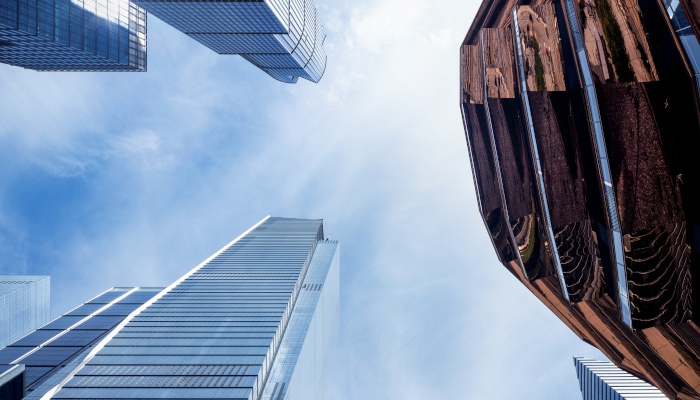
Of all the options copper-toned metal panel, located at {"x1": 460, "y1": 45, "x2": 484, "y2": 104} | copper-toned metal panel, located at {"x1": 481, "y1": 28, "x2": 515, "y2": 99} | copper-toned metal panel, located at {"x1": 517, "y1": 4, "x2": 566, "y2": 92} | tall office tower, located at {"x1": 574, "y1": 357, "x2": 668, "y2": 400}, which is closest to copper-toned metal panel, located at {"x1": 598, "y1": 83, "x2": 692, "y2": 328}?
copper-toned metal panel, located at {"x1": 517, "y1": 4, "x2": 566, "y2": 92}

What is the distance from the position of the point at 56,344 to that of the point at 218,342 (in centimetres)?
7375

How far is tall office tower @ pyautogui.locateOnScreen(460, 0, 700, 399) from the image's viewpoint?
600 inches

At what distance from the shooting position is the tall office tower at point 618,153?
50.0 ft

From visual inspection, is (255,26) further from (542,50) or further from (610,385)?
(610,385)

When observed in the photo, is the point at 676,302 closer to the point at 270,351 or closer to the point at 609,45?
the point at 609,45

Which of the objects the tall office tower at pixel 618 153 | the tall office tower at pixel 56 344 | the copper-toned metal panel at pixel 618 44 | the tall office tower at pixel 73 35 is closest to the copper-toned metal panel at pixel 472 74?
the tall office tower at pixel 618 153

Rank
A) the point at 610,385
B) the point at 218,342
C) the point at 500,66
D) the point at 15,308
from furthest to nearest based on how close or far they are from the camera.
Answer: the point at 15,308
the point at 610,385
the point at 218,342
the point at 500,66

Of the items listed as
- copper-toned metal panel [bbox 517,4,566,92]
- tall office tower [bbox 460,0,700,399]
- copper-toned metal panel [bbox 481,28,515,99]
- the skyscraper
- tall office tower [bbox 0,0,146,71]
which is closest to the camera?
tall office tower [bbox 460,0,700,399]

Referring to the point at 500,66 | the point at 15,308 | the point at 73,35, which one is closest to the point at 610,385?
the point at 500,66

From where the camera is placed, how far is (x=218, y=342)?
86.8 m

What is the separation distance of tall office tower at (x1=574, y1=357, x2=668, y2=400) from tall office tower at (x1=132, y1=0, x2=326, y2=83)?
108m

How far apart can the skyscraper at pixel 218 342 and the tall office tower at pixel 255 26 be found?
6848 centimetres

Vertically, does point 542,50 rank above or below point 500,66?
below

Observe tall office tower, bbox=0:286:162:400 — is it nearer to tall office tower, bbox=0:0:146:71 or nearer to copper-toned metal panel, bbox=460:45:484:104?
tall office tower, bbox=0:0:146:71
